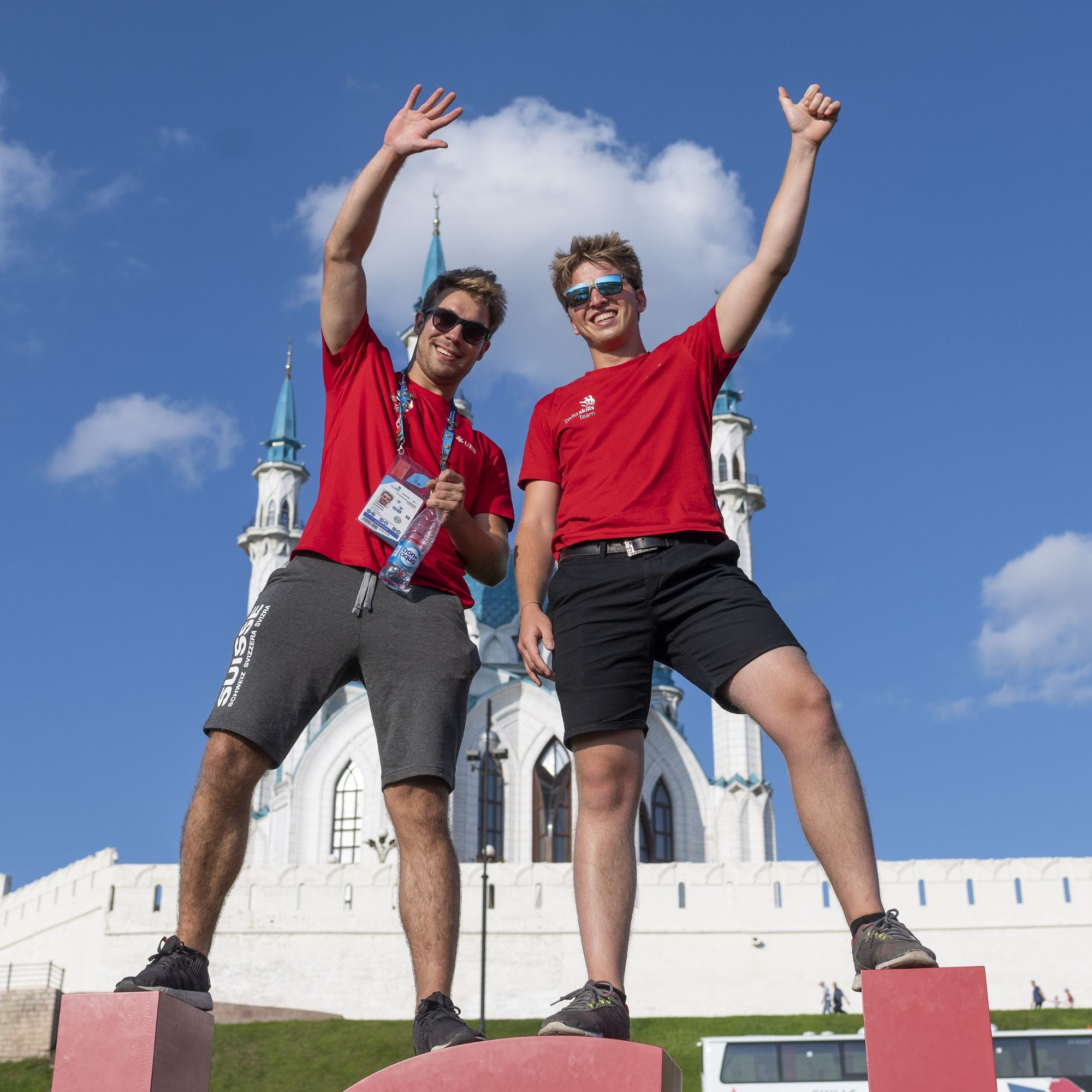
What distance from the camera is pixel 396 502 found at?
4809 mm

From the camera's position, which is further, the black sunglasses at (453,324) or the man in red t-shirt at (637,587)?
the black sunglasses at (453,324)

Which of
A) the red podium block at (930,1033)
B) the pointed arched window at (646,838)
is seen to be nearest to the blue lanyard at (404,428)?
the red podium block at (930,1033)

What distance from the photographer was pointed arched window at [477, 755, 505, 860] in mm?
35344

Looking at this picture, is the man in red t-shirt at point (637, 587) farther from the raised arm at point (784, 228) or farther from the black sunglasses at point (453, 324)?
the black sunglasses at point (453, 324)

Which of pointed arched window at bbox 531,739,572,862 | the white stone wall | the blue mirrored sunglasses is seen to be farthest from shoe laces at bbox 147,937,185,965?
pointed arched window at bbox 531,739,572,862

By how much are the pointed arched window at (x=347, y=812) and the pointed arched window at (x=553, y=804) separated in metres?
5.05

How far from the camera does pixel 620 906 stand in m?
4.33

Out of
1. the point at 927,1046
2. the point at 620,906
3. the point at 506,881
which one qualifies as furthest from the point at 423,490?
the point at 506,881

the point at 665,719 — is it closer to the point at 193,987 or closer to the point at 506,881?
the point at 506,881

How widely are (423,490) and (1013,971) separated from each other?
103ft

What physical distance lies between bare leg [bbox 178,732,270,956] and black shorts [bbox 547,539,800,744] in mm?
1133

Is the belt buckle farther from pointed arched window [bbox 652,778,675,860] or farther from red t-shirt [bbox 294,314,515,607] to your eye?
pointed arched window [bbox 652,778,675,860]

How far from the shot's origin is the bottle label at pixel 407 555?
15.6ft

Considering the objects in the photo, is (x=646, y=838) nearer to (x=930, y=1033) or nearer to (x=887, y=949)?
(x=887, y=949)
